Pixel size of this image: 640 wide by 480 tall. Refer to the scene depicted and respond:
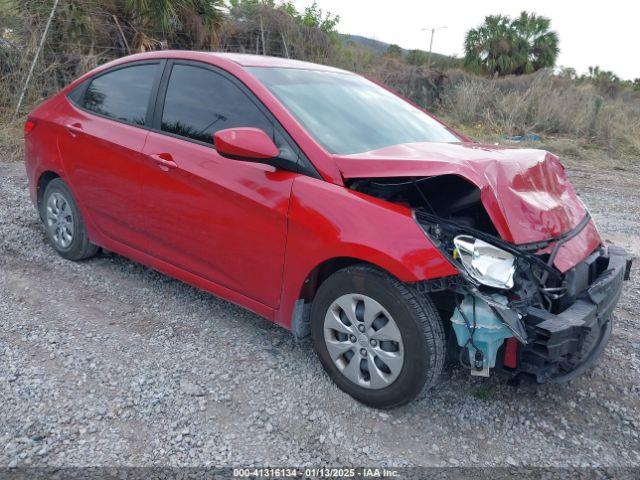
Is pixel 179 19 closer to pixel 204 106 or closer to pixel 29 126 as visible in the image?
pixel 29 126

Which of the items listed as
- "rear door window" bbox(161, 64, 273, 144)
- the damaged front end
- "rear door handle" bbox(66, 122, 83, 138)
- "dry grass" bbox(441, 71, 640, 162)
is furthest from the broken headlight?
"dry grass" bbox(441, 71, 640, 162)

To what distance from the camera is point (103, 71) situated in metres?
4.14

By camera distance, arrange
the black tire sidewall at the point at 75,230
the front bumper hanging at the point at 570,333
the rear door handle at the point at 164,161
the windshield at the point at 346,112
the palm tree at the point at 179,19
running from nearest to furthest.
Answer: the front bumper hanging at the point at 570,333 < the windshield at the point at 346,112 < the rear door handle at the point at 164,161 < the black tire sidewall at the point at 75,230 < the palm tree at the point at 179,19

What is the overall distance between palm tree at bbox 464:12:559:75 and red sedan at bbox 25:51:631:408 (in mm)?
29114

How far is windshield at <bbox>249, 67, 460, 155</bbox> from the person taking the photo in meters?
3.08

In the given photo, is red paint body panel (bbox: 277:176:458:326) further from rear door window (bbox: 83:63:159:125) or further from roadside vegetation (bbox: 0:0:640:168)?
roadside vegetation (bbox: 0:0:640:168)

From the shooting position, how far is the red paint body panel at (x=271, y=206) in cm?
260

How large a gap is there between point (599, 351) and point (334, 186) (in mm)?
1677

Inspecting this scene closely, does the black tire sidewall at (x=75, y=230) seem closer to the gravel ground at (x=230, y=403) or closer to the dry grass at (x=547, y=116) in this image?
the gravel ground at (x=230, y=403)

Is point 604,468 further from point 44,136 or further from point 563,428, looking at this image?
point 44,136

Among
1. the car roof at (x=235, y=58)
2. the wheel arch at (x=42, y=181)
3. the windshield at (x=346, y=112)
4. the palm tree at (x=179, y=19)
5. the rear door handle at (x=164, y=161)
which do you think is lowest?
the wheel arch at (x=42, y=181)

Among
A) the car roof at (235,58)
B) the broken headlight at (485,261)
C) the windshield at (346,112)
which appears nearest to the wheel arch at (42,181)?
the car roof at (235,58)

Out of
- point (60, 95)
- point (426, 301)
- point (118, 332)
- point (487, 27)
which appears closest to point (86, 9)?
point (60, 95)

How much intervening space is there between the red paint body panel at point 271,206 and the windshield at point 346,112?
0.38 ft
